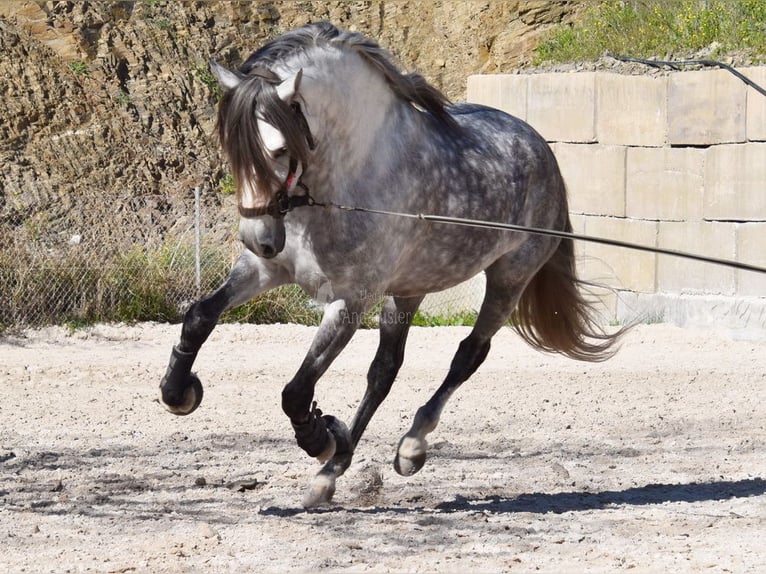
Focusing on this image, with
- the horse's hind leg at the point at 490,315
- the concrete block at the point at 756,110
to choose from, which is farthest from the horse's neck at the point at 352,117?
the concrete block at the point at 756,110

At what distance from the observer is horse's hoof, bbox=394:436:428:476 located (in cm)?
547

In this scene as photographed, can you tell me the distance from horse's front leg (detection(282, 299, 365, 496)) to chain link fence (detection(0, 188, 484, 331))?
19.3 feet

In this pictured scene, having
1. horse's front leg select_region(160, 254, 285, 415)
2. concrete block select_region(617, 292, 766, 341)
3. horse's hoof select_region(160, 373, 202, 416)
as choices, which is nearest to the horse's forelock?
horse's front leg select_region(160, 254, 285, 415)

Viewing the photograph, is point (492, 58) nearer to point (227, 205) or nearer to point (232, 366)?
point (227, 205)

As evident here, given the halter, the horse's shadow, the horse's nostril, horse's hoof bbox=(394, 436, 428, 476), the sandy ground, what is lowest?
the horse's shadow

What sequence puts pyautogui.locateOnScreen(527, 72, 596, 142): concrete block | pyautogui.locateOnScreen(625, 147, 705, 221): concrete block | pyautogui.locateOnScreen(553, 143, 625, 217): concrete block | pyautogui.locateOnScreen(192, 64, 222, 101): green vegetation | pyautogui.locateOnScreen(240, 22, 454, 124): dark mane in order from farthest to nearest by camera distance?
pyautogui.locateOnScreen(192, 64, 222, 101): green vegetation < pyautogui.locateOnScreen(527, 72, 596, 142): concrete block < pyautogui.locateOnScreen(553, 143, 625, 217): concrete block < pyautogui.locateOnScreen(625, 147, 705, 221): concrete block < pyautogui.locateOnScreen(240, 22, 454, 124): dark mane

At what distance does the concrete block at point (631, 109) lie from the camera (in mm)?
10508

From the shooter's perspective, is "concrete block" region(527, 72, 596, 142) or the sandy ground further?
"concrete block" region(527, 72, 596, 142)

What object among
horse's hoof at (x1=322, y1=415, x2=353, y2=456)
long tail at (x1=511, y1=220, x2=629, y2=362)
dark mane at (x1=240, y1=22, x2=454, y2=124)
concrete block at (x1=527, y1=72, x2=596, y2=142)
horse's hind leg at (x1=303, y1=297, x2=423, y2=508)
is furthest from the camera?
concrete block at (x1=527, y1=72, x2=596, y2=142)

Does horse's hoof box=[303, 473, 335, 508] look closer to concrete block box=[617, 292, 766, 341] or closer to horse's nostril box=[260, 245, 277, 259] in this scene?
horse's nostril box=[260, 245, 277, 259]

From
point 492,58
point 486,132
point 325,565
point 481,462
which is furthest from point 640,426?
point 492,58

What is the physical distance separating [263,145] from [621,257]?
7.08 meters

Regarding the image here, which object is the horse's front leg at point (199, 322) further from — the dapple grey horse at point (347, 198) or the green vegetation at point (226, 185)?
the green vegetation at point (226, 185)

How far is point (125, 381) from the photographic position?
8.33 meters
